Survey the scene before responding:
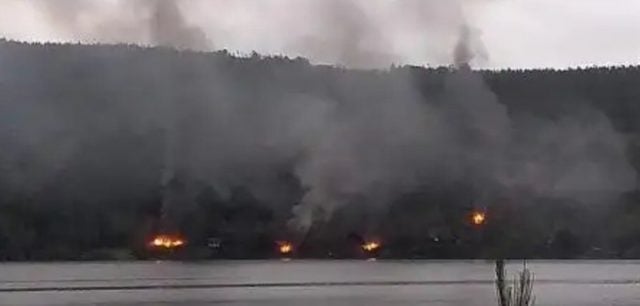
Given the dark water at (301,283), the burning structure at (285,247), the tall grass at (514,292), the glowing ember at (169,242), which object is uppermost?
the burning structure at (285,247)

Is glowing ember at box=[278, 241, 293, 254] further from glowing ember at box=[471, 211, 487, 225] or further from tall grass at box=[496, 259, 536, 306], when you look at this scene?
tall grass at box=[496, 259, 536, 306]

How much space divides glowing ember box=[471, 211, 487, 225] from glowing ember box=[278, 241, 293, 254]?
11935mm

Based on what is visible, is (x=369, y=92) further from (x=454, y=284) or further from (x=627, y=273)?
(x=454, y=284)

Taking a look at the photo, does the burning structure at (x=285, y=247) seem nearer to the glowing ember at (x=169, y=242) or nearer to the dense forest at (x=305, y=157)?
the dense forest at (x=305, y=157)

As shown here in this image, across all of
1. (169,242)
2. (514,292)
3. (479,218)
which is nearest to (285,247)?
(169,242)

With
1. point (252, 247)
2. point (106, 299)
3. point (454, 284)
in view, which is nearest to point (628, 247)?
point (252, 247)

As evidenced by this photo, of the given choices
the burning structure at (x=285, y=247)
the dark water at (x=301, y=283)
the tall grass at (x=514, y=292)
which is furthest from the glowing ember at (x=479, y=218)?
the tall grass at (x=514, y=292)

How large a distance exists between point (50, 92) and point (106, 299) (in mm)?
49676

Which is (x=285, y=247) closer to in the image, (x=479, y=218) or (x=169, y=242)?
(x=169, y=242)

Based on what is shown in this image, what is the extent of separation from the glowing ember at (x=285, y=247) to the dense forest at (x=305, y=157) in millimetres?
387

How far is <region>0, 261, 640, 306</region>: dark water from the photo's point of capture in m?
45.8

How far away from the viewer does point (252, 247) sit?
81812 mm

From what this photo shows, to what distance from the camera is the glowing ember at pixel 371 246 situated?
8136 centimetres

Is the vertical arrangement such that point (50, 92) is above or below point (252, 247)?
above
